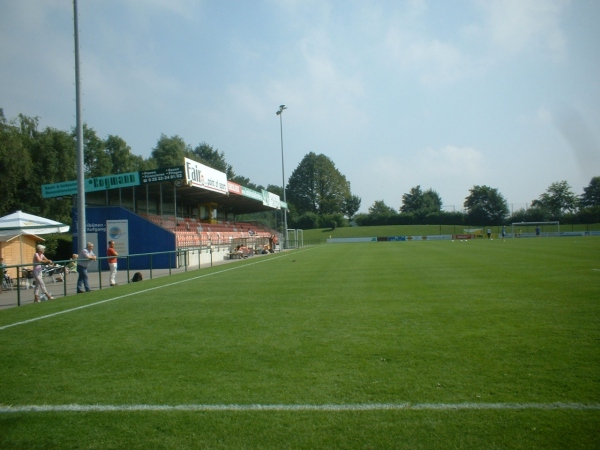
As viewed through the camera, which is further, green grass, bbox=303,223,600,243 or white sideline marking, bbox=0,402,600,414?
green grass, bbox=303,223,600,243

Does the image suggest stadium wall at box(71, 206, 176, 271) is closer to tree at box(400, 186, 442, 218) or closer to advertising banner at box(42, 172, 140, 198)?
advertising banner at box(42, 172, 140, 198)

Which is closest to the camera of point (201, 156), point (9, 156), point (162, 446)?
point (162, 446)

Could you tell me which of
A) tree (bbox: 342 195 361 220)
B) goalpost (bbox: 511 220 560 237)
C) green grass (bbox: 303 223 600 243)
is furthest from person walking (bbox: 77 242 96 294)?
tree (bbox: 342 195 361 220)

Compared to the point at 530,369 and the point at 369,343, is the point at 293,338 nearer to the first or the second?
the point at 369,343

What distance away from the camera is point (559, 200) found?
8062 centimetres

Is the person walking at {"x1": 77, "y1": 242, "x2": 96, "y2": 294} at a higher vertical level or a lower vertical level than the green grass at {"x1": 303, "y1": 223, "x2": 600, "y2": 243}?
lower

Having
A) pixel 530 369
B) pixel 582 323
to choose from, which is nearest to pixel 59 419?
pixel 530 369

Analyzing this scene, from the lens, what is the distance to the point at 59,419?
411 centimetres

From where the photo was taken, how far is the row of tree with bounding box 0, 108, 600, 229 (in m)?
45.6

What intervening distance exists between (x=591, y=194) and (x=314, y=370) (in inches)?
3607

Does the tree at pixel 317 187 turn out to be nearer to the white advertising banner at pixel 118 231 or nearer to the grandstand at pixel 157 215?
the grandstand at pixel 157 215

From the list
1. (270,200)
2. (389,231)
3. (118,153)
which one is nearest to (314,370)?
(270,200)

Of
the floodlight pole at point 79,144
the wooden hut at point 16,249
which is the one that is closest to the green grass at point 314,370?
the floodlight pole at point 79,144

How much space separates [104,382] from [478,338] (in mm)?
4855
